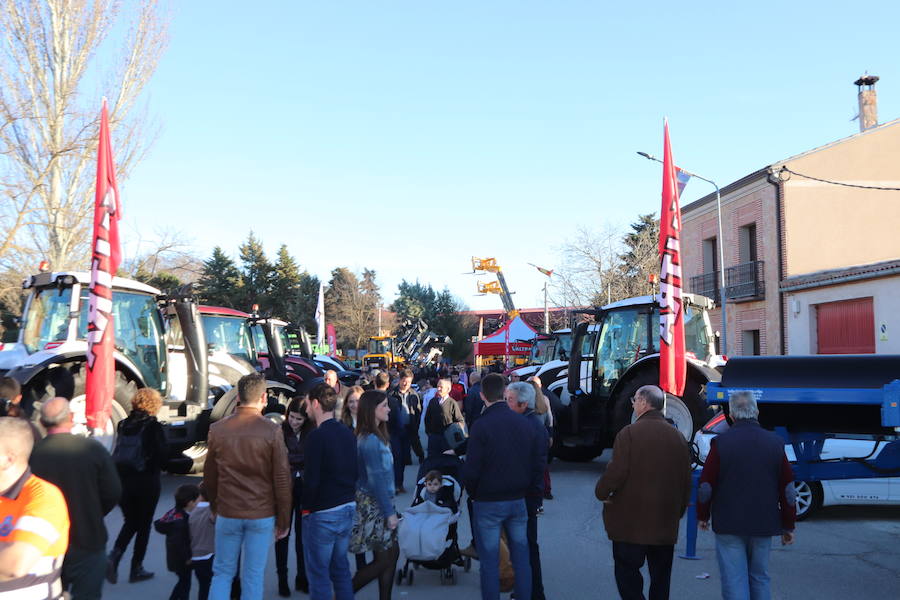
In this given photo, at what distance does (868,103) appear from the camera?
1153 inches

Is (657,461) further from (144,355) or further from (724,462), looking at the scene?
(144,355)

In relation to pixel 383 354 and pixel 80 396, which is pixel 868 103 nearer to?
pixel 383 354

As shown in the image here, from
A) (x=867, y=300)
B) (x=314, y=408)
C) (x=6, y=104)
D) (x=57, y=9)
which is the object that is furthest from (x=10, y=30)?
(x=867, y=300)

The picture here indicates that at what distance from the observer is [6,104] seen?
17609 millimetres

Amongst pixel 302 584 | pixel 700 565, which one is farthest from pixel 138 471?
pixel 700 565

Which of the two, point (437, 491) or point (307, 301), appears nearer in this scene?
point (437, 491)

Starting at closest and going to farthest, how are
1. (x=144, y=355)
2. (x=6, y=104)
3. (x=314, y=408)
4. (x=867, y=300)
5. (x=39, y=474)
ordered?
(x=39, y=474), (x=314, y=408), (x=144, y=355), (x=6, y=104), (x=867, y=300)

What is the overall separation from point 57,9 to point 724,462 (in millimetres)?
20738

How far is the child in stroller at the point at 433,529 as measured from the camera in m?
6.16

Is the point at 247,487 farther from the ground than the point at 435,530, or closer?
farther from the ground

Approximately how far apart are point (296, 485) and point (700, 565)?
12.5ft

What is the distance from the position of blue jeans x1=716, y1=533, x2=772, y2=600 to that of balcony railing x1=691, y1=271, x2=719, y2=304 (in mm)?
26949

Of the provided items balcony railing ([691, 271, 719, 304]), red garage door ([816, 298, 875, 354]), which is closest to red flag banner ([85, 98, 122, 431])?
red garage door ([816, 298, 875, 354])

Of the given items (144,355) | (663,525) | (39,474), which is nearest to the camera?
(39,474)
